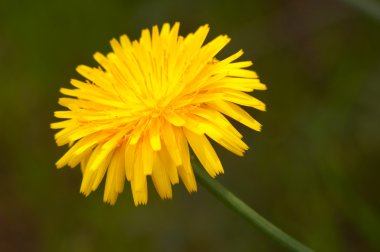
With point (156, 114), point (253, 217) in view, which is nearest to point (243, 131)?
point (156, 114)

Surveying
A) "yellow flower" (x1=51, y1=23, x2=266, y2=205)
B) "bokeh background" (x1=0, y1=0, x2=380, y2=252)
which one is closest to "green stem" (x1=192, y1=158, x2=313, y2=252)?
"yellow flower" (x1=51, y1=23, x2=266, y2=205)

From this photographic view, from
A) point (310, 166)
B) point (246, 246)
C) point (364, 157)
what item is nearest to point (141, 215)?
point (246, 246)

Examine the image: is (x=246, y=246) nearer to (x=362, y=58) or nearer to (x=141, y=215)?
(x=141, y=215)

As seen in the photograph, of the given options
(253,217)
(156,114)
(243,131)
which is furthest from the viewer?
(243,131)

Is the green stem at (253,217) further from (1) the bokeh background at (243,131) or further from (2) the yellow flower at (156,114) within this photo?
(1) the bokeh background at (243,131)

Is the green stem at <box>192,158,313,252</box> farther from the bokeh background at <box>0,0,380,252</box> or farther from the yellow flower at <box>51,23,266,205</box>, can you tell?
the bokeh background at <box>0,0,380,252</box>

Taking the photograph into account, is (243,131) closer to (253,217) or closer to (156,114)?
(156,114)
